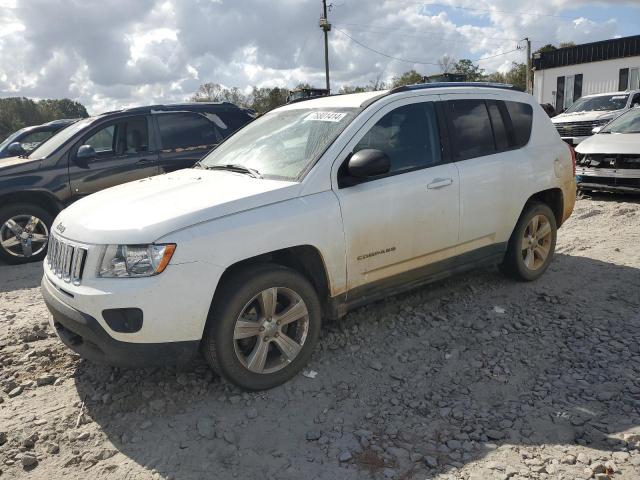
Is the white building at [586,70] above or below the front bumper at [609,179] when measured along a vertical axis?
above

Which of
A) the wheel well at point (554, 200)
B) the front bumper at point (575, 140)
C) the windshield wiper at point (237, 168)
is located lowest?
the front bumper at point (575, 140)

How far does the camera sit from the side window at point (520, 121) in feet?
15.8

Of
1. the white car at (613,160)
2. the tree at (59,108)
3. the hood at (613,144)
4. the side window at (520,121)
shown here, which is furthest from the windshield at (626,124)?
the tree at (59,108)

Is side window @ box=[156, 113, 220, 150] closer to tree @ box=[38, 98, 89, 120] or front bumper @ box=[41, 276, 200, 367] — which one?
front bumper @ box=[41, 276, 200, 367]

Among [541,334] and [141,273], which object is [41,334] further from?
[541,334]

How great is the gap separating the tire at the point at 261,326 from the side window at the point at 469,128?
1.84m

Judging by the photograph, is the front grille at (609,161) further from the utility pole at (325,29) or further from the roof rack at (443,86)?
the utility pole at (325,29)

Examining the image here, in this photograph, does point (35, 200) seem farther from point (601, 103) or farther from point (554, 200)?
point (601, 103)

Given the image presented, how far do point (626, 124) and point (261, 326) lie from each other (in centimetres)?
900

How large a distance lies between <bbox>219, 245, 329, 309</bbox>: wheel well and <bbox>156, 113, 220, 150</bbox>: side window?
14.5 ft

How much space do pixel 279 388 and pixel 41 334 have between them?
214 cm

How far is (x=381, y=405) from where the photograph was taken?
322cm

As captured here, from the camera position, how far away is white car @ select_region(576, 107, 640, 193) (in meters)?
8.38

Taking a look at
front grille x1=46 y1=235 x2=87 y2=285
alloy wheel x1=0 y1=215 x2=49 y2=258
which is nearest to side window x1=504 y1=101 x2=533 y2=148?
front grille x1=46 y1=235 x2=87 y2=285
